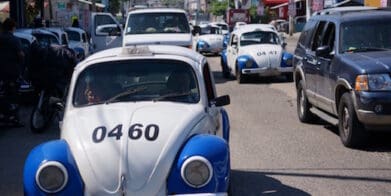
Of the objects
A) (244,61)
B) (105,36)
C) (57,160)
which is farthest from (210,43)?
(57,160)

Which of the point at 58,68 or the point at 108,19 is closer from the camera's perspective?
the point at 58,68

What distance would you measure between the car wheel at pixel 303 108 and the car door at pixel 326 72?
3.04 ft

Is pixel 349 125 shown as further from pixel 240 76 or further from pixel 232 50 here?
pixel 232 50

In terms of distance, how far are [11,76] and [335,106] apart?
5.93m

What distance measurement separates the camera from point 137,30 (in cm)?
1964

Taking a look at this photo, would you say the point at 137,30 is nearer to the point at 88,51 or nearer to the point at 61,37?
the point at 61,37

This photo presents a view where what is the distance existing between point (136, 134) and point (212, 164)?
0.72m

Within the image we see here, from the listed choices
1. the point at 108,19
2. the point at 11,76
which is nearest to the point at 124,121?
the point at 11,76

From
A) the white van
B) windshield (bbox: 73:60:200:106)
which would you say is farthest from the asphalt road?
the white van

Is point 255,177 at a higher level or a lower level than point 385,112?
lower

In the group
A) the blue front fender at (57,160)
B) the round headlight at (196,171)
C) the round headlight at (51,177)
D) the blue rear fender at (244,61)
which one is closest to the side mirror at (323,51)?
the round headlight at (196,171)

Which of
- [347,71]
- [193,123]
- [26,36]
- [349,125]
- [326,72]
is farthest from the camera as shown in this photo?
[26,36]

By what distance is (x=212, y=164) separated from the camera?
542 centimetres

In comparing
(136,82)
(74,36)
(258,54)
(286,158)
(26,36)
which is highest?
(26,36)
